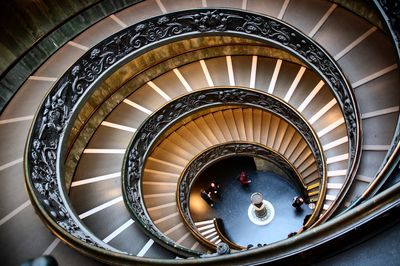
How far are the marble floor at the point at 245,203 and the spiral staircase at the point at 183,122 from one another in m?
0.81

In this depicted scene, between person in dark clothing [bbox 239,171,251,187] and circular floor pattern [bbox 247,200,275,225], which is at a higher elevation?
person in dark clothing [bbox 239,171,251,187]

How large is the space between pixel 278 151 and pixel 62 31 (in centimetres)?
700

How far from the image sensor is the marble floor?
10523 mm

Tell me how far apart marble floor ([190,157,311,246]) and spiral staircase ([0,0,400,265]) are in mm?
815

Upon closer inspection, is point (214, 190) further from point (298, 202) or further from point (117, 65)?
point (117, 65)

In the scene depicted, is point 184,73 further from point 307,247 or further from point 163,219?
point 307,247

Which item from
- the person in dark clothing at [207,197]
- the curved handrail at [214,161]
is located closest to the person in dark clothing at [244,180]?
the curved handrail at [214,161]

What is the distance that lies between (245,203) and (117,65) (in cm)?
671

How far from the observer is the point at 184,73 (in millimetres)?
9539

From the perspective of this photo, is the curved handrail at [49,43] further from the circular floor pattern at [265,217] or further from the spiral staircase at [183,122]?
the circular floor pattern at [265,217]

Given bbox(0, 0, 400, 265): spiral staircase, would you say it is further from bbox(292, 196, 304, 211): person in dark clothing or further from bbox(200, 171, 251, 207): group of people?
bbox(200, 171, 251, 207): group of people

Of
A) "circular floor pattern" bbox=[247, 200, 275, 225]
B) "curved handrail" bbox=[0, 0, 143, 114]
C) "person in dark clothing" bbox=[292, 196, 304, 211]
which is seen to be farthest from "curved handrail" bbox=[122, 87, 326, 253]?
"circular floor pattern" bbox=[247, 200, 275, 225]

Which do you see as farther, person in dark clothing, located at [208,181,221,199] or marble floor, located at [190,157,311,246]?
person in dark clothing, located at [208,181,221,199]

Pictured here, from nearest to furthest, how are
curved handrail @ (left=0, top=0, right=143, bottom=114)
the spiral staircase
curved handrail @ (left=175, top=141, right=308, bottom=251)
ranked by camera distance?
the spiral staircase, curved handrail @ (left=0, top=0, right=143, bottom=114), curved handrail @ (left=175, top=141, right=308, bottom=251)
